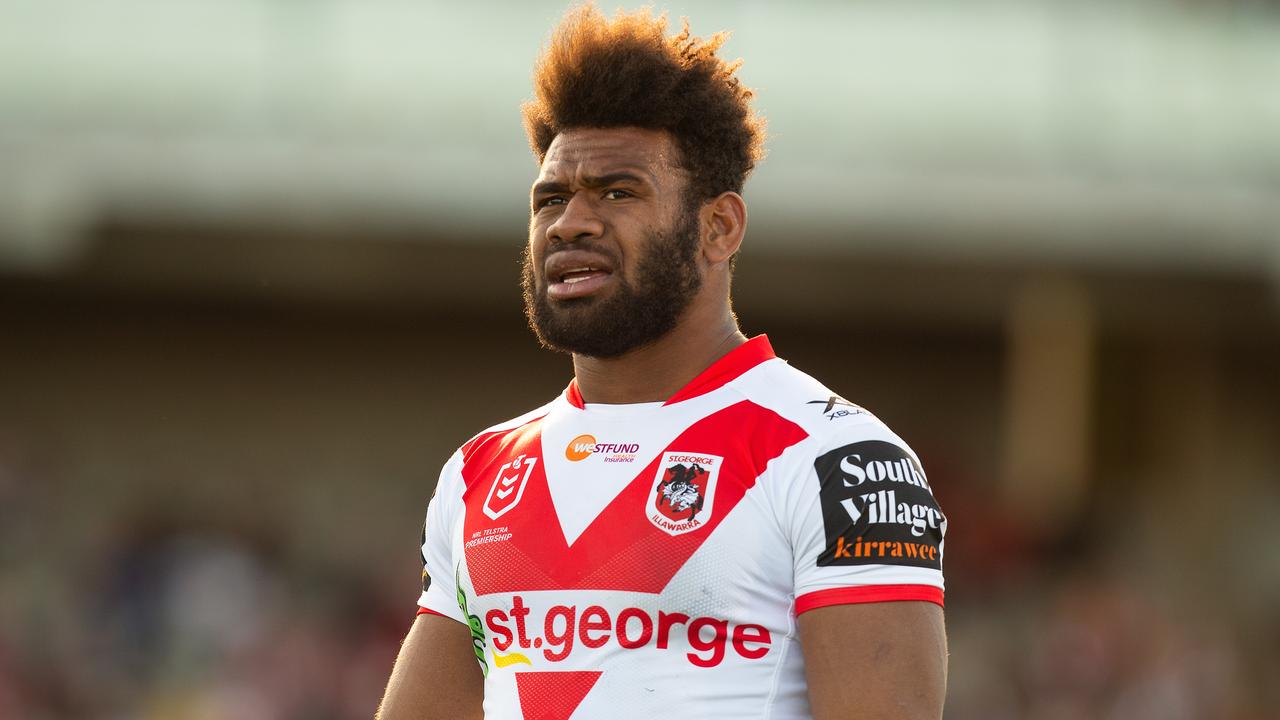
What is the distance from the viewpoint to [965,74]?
1465cm

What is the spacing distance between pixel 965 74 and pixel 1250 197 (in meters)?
2.60

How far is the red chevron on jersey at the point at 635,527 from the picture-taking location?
3080mm

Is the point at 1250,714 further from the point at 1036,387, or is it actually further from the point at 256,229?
the point at 256,229

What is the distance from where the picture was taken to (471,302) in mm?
15953

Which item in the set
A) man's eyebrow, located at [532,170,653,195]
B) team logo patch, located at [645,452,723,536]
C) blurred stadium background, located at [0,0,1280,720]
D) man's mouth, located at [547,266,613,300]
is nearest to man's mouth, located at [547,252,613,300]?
man's mouth, located at [547,266,613,300]

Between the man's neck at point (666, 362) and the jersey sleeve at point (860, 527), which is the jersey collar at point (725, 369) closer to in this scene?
the man's neck at point (666, 362)

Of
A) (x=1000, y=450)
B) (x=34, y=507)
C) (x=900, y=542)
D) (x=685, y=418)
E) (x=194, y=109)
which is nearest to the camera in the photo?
(x=900, y=542)

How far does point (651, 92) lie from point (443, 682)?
4.11ft

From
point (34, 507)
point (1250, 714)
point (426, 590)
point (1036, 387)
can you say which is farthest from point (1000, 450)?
point (426, 590)

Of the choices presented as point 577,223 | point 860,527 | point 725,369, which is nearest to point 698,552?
point 860,527

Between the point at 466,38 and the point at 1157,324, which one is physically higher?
the point at 466,38

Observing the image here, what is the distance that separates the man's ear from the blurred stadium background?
887 cm

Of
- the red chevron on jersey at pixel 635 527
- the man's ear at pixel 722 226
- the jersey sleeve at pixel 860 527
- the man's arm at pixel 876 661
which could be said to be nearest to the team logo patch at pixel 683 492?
the red chevron on jersey at pixel 635 527

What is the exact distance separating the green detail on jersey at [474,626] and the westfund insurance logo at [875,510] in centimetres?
76
